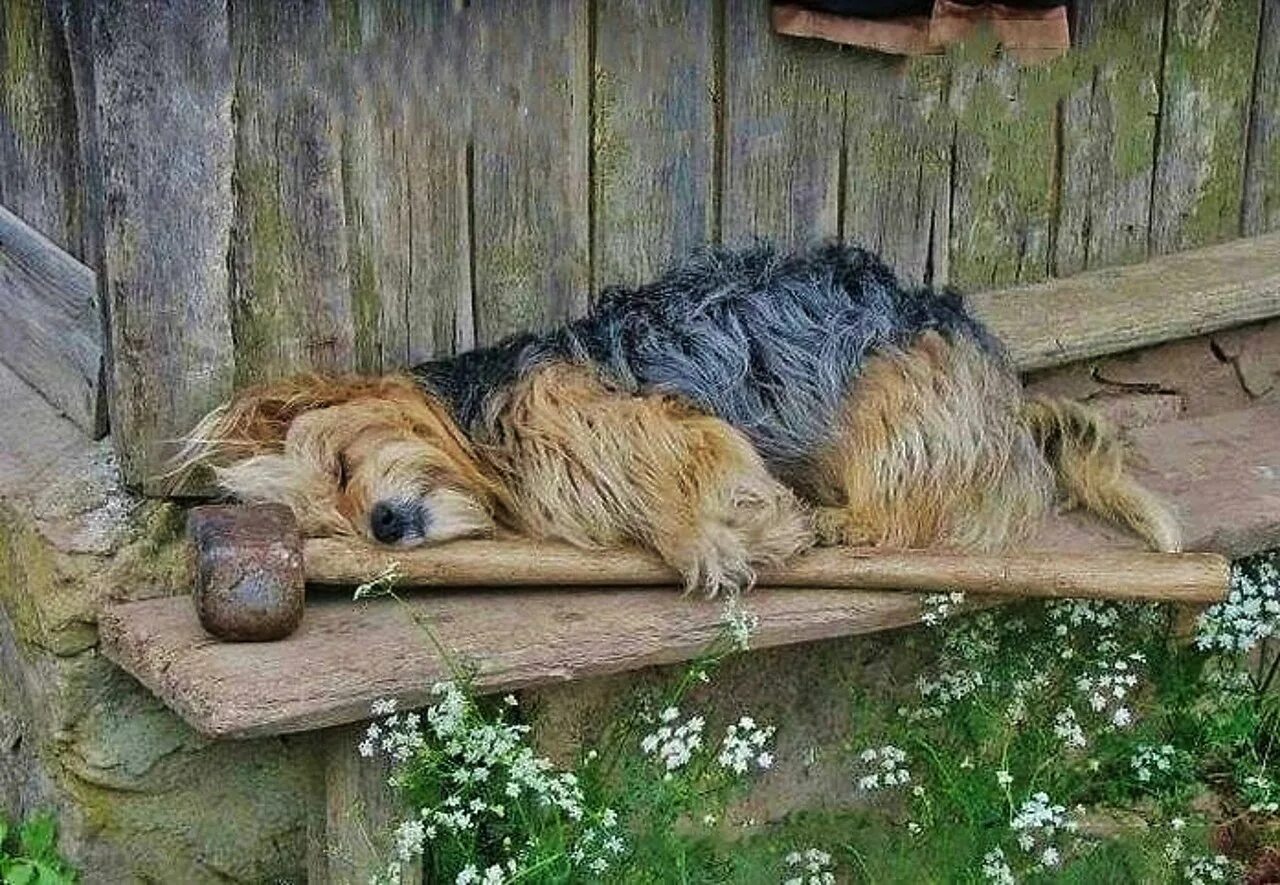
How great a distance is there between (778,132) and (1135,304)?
890 millimetres

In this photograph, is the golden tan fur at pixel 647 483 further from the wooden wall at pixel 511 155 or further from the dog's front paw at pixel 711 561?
the wooden wall at pixel 511 155

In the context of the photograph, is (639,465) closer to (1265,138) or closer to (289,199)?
(289,199)

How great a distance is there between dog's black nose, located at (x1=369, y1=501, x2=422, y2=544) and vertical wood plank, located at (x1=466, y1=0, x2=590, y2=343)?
1.69 feet

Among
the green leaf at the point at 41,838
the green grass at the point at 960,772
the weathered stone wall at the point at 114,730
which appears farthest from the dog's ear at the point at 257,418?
the green leaf at the point at 41,838

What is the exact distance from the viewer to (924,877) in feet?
13.2

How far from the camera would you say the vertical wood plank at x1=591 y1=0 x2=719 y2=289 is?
420 cm

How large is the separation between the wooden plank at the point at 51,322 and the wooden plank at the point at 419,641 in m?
0.53

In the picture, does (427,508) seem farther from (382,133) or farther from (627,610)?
(382,133)

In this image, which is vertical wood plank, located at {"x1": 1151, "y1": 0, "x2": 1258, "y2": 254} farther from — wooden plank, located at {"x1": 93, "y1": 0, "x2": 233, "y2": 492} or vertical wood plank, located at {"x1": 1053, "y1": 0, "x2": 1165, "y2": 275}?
wooden plank, located at {"x1": 93, "y1": 0, "x2": 233, "y2": 492}

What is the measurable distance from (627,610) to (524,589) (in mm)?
199

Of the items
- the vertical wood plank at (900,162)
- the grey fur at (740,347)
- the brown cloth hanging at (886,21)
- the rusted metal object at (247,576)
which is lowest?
the rusted metal object at (247,576)

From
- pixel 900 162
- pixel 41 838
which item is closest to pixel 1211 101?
pixel 900 162

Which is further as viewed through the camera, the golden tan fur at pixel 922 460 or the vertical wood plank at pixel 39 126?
the vertical wood plank at pixel 39 126

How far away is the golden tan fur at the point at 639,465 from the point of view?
12.7 feet
